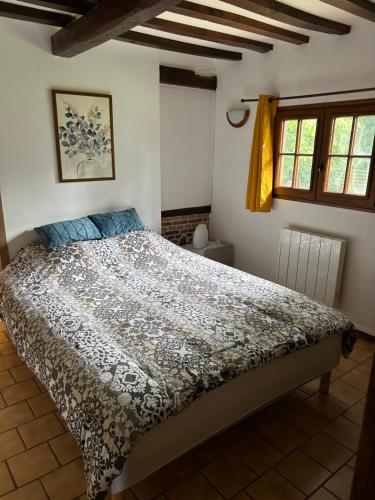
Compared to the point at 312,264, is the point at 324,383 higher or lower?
lower

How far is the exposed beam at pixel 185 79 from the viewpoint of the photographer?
3419mm

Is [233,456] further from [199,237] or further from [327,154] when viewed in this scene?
[327,154]

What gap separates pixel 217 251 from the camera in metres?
3.84

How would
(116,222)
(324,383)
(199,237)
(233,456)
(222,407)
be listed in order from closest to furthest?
1. (222,407)
2. (233,456)
3. (324,383)
4. (116,222)
5. (199,237)

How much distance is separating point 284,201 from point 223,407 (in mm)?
2209

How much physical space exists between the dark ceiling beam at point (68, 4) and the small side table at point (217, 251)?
87.3 inches

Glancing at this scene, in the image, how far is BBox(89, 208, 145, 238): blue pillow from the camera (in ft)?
10.1

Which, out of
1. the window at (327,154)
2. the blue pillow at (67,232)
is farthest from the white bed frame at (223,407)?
the blue pillow at (67,232)

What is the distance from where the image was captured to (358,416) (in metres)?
2.15

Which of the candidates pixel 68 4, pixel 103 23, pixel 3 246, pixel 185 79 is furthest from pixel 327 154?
pixel 3 246

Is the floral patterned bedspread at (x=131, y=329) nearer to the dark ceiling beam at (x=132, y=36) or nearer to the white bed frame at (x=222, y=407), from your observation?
the white bed frame at (x=222, y=407)

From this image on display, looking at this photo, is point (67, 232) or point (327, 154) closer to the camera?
point (67, 232)

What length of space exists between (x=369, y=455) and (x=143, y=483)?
46.7 inches

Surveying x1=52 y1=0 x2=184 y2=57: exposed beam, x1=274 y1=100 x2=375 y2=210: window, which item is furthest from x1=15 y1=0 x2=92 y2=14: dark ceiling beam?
x1=274 y1=100 x2=375 y2=210: window
